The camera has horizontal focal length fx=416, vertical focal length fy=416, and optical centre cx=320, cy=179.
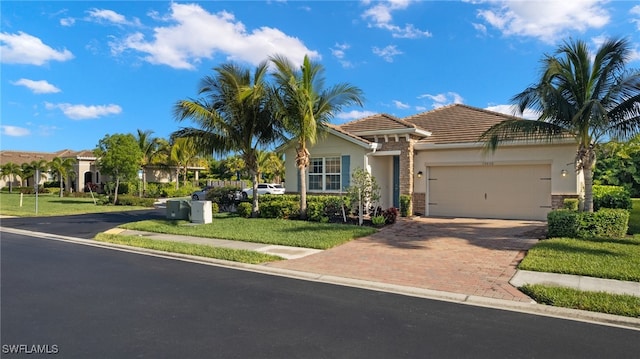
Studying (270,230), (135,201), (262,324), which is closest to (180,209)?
(270,230)

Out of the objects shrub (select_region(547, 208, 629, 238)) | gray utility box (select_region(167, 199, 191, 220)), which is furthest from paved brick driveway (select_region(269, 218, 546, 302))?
gray utility box (select_region(167, 199, 191, 220))

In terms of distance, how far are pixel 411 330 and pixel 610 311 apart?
3054 mm

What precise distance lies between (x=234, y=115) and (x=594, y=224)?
42.7 feet

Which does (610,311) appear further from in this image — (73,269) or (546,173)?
(546,173)

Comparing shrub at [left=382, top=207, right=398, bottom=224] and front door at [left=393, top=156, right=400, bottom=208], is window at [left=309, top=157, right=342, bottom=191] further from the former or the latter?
shrub at [left=382, top=207, right=398, bottom=224]

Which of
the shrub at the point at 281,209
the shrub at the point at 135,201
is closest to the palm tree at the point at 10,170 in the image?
the shrub at the point at 135,201

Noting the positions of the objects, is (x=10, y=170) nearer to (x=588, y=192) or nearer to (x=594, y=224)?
(x=588, y=192)

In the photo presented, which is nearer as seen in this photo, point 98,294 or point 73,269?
point 98,294

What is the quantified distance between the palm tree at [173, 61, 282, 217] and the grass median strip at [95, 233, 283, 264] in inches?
217

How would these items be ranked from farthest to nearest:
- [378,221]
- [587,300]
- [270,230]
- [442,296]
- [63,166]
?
[63,166]
[378,221]
[270,230]
[442,296]
[587,300]

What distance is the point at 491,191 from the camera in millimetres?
17266

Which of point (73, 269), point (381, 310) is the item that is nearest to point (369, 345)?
point (381, 310)

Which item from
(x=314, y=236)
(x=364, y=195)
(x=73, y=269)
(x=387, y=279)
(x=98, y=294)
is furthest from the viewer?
(x=364, y=195)

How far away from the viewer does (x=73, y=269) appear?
8930 mm
